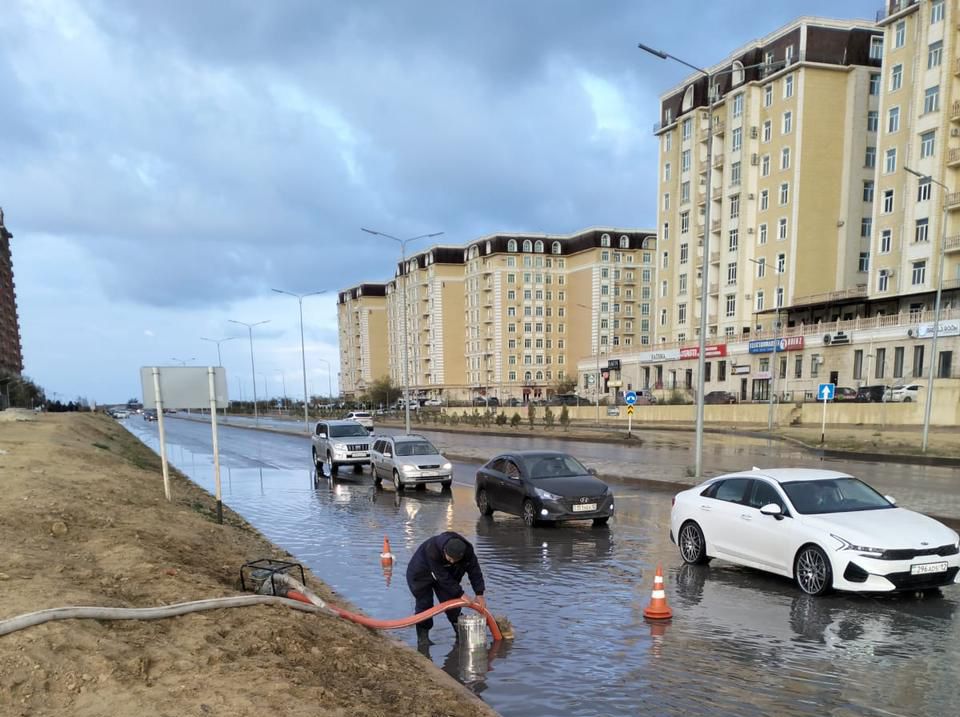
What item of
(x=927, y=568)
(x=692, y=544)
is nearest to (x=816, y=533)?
(x=927, y=568)

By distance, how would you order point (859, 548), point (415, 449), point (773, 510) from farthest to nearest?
point (415, 449) < point (773, 510) < point (859, 548)

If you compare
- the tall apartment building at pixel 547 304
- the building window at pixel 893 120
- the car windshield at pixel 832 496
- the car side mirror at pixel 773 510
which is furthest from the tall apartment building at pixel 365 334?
the car side mirror at pixel 773 510

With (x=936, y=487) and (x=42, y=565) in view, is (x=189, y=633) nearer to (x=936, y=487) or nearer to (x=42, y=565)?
(x=42, y=565)

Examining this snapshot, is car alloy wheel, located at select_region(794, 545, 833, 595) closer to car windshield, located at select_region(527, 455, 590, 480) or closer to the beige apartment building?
car windshield, located at select_region(527, 455, 590, 480)

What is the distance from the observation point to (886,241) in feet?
169

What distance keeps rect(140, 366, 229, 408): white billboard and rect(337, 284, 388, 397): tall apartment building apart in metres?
138

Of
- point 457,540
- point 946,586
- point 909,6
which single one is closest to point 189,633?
point 457,540

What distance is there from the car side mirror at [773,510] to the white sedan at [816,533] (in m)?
0.01

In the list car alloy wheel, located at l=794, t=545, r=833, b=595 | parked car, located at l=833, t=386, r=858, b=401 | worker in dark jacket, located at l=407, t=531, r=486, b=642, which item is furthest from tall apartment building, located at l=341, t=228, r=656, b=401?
worker in dark jacket, located at l=407, t=531, r=486, b=642

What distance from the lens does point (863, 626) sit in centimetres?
639

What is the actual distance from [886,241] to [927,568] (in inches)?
2137

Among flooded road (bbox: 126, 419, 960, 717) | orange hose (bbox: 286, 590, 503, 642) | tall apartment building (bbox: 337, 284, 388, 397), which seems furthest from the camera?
tall apartment building (bbox: 337, 284, 388, 397)

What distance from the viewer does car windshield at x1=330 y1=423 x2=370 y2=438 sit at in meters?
23.3

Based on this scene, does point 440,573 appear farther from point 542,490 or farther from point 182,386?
point 182,386
